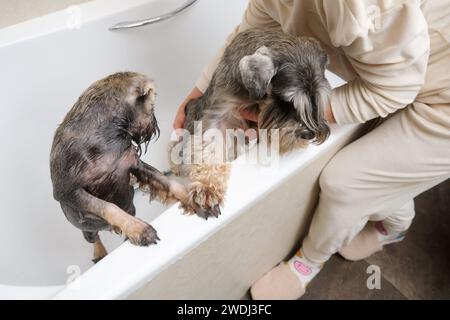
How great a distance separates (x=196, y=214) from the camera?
2.75ft

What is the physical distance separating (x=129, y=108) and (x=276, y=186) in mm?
469

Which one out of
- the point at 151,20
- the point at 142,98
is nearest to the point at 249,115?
the point at 142,98

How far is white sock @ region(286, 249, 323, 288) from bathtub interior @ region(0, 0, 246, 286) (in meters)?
0.80

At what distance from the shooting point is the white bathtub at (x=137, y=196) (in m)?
0.81

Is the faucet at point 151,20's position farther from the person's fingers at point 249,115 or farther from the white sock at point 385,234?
the white sock at point 385,234

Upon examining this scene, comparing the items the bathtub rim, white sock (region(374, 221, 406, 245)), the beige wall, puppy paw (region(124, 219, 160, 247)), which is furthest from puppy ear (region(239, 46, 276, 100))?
white sock (region(374, 221, 406, 245))

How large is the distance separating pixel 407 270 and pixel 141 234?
4.63ft

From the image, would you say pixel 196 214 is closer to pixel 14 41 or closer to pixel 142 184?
pixel 142 184

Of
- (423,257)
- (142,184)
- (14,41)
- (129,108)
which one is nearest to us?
(129,108)

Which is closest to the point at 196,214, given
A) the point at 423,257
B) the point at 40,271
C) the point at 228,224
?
the point at 228,224

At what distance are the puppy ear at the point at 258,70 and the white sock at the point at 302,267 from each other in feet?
3.19

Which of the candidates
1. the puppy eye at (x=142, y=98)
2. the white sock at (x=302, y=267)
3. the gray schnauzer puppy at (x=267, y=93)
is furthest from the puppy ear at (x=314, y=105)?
the white sock at (x=302, y=267)

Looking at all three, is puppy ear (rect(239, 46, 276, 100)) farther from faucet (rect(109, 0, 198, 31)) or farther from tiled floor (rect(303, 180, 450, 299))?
tiled floor (rect(303, 180, 450, 299))
